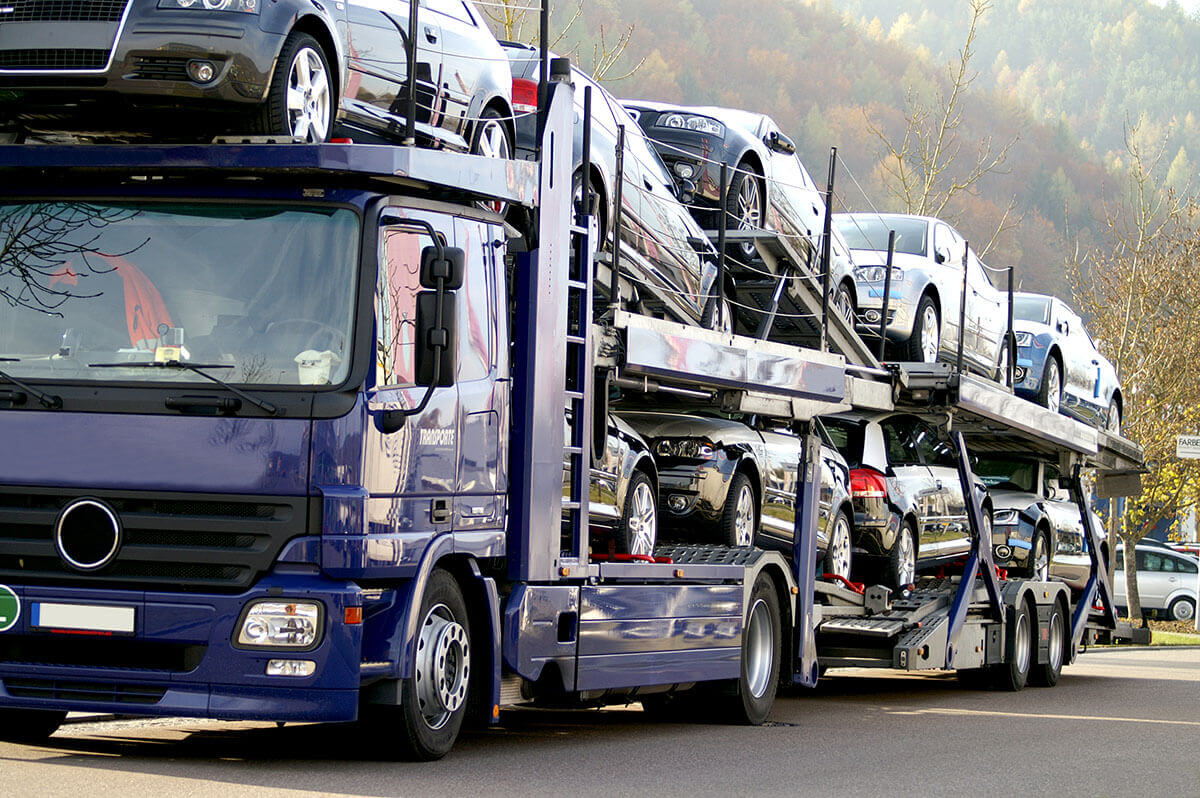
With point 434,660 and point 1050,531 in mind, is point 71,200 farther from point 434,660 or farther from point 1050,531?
point 1050,531

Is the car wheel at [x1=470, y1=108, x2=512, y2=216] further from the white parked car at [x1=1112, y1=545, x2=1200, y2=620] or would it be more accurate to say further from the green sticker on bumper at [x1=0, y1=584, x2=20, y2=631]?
the white parked car at [x1=1112, y1=545, x2=1200, y2=620]

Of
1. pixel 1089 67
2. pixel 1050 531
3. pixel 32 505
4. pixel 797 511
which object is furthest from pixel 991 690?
pixel 1089 67

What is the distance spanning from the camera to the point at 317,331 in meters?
7.31

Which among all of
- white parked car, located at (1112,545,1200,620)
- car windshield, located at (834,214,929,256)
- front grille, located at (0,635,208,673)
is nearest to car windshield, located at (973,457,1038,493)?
car windshield, located at (834,214,929,256)

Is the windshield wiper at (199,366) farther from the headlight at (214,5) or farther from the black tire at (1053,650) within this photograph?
the black tire at (1053,650)

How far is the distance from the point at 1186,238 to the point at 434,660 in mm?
32362

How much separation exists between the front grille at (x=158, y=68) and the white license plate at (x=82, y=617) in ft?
7.47

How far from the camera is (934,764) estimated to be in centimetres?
941

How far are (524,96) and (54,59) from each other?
3.32 meters

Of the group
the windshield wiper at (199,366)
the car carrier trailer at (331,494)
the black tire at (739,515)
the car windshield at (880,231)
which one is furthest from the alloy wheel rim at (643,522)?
the car windshield at (880,231)

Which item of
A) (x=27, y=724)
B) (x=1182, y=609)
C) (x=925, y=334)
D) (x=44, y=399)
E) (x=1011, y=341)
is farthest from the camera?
(x=1182, y=609)

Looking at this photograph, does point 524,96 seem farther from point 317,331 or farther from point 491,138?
point 317,331

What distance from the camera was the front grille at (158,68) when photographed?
723cm

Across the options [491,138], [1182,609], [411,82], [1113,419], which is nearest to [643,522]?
[491,138]
